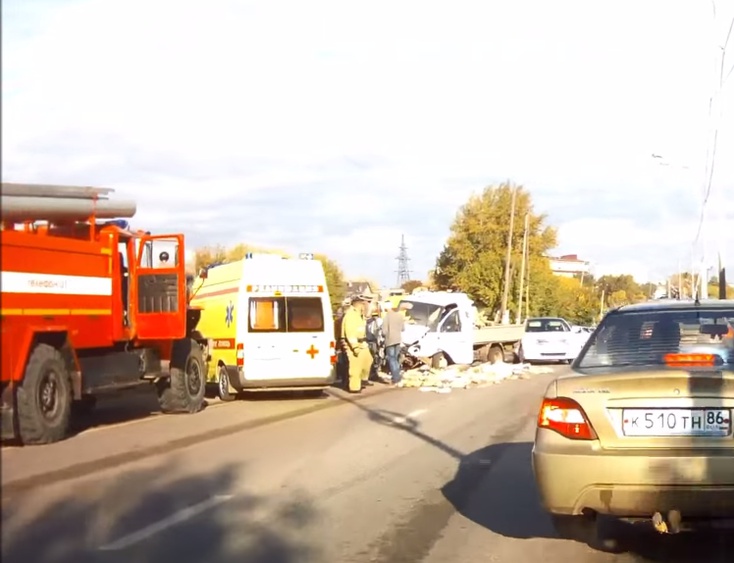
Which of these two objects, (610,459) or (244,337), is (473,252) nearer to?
(244,337)

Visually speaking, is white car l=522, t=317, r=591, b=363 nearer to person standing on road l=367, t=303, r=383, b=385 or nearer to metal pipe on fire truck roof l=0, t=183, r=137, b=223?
person standing on road l=367, t=303, r=383, b=385

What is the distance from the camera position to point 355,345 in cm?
2131

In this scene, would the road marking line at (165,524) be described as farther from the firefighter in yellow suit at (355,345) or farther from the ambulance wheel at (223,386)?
the firefighter in yellow suit at (355,345)

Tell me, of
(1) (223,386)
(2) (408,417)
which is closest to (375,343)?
(1) (223,386)

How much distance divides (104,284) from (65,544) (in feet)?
6.10

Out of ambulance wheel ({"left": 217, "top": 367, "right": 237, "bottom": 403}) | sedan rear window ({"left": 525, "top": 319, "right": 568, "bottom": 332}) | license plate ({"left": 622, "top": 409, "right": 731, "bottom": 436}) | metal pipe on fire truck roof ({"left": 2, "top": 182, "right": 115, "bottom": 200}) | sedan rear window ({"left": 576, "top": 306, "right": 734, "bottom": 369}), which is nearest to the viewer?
metal pipe on fire truck roof ({"left": 2, "top": 182, "right": 115, "bottom": 200})

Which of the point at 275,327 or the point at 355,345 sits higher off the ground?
the point at 275,327

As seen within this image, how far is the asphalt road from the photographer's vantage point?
611cm

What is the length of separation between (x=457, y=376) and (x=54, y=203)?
2277 cm

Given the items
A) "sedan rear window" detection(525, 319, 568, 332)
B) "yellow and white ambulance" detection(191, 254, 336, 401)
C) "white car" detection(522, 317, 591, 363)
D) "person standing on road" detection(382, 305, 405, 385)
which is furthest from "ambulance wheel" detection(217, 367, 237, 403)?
"sedan rear window" detection(525, 319, 568, 332)

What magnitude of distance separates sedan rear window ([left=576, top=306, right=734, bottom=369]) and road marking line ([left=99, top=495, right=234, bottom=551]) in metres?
3.15

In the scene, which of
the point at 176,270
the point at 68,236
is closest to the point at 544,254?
the point at 176,270

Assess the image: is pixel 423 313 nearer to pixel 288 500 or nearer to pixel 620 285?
pixel 288 500

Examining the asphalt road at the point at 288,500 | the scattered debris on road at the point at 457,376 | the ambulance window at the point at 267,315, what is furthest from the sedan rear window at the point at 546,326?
the asphalt road at the point at 288,500
